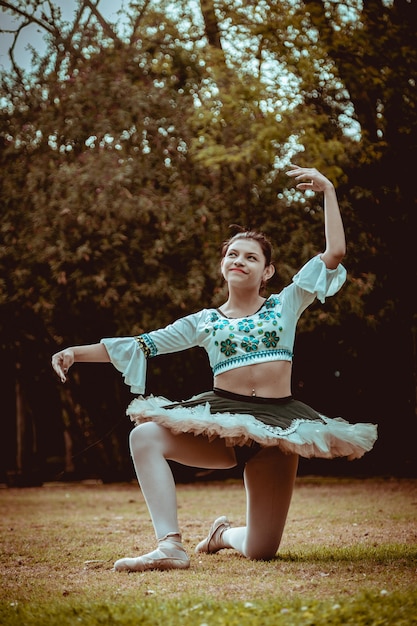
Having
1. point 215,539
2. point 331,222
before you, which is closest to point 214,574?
point 215,539

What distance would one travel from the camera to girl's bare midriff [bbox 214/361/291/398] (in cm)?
406

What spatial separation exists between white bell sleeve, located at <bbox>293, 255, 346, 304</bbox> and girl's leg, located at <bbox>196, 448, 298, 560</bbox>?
83cm

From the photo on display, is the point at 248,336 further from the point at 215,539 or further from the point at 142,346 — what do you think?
the point at 215,539

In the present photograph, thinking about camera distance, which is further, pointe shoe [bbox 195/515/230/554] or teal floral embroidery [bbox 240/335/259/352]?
pointe shoe [bbox 195/515/230/554]

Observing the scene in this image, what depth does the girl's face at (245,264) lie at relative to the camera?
4.25 m

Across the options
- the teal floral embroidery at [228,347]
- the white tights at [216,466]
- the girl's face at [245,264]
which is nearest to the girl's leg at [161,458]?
the white tights at [216,466]

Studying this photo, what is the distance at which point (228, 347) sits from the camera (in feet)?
13.6

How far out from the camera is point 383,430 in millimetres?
11570

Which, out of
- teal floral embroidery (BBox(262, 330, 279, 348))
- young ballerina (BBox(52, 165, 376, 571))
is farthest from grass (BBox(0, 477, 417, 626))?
teal floral embroidery (BBox(262, 330, 279, 348))

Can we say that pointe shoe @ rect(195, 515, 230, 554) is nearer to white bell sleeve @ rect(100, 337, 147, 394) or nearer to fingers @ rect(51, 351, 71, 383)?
white bell sleeve @ rect(100, 337, 147, 394)

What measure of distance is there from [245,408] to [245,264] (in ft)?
2.56

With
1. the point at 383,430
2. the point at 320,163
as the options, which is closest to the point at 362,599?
the point at 320,163

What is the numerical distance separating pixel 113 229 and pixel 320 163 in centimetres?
258

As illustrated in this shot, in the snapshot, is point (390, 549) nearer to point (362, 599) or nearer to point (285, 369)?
point (285, 369)
